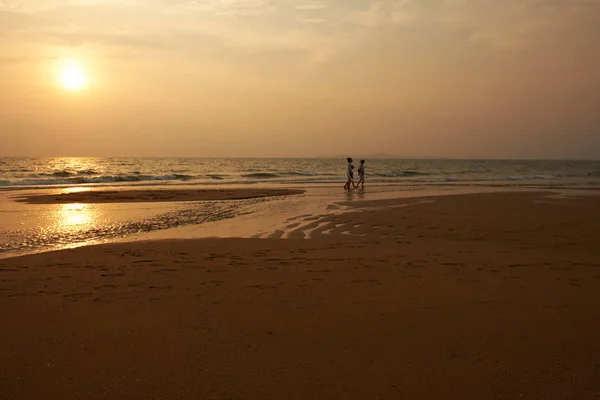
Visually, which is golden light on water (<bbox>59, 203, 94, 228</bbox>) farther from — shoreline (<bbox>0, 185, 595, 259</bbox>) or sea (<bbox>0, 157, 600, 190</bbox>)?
sea (<bbox>0, 157, 600, 190</bbox>)

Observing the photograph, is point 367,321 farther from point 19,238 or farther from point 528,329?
point 19,238

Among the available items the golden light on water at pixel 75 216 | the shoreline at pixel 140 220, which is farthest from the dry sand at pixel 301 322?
the golden light on water at pixel 75 216

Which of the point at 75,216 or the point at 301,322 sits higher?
the point at 301,322

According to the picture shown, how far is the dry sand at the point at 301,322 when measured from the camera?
12.2ft

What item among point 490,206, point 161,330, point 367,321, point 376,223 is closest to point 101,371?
point 161,330

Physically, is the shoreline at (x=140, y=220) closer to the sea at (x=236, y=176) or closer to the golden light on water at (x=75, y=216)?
the golden light on water at (x=75, y=216)

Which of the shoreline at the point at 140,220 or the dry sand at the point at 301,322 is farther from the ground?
the dry sand at the point at 301,322

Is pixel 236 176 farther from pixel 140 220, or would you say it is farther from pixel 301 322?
pixel 301 322

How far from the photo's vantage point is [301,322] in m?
5.04

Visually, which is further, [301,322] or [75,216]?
[75,216]

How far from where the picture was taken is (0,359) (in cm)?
414

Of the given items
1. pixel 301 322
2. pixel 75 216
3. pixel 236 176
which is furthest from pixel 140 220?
pixel 236 176

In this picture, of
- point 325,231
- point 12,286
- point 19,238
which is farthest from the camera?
point 325,231

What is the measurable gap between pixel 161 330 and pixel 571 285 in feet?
18.0
